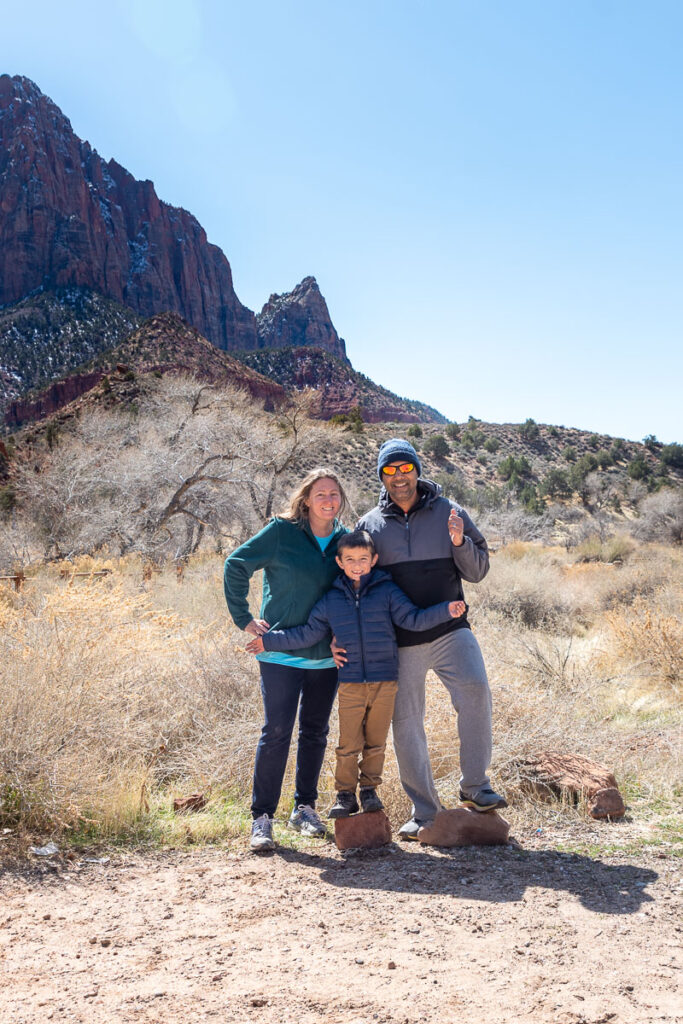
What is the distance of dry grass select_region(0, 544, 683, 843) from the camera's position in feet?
12.6

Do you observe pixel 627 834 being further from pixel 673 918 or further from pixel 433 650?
pixel 433 650

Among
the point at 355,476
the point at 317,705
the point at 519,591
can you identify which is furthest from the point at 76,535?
the point at 355,476

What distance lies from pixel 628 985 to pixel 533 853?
54.4 inches

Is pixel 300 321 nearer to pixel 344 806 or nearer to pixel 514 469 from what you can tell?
pixel 514 469

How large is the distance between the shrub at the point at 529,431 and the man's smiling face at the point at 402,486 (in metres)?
42.3

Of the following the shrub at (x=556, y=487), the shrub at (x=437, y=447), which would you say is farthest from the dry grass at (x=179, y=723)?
the shrub at (x=437, y=447)

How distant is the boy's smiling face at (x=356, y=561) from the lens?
138 inches

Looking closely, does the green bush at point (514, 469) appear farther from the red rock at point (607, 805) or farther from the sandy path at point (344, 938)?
the sandy path at point (344, 938)

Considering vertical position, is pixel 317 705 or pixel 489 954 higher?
pixel 317 705

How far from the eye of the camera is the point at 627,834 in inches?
152

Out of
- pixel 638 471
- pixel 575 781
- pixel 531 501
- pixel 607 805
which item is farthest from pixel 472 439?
pixel 607 805

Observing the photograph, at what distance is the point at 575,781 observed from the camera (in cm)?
434

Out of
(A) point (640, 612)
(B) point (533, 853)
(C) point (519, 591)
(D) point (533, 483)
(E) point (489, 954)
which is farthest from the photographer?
(D) point (533, 483)

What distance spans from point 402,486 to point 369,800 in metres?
1.71
